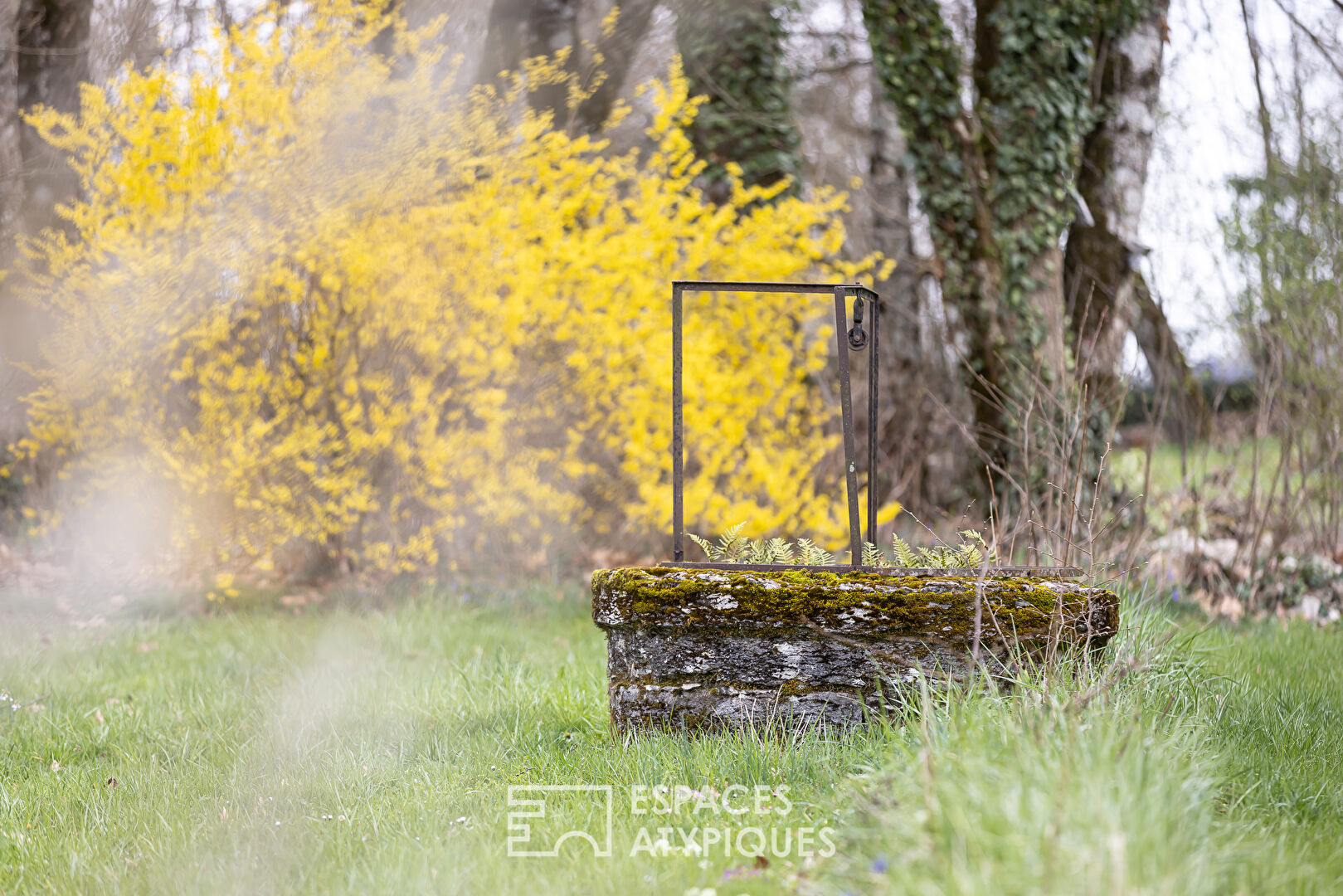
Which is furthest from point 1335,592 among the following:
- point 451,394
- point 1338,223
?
point 451,394

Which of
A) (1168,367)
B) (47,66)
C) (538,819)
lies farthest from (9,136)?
(1168,367)

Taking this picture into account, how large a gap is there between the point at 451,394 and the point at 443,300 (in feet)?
1.92

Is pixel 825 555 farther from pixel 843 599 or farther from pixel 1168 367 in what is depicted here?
pixel 1168 367

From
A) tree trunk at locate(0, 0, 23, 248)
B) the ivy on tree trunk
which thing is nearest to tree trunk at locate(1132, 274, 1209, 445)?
the ivy on tree trunk

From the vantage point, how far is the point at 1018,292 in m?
6.51

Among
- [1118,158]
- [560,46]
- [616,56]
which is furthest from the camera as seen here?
[1118,158]

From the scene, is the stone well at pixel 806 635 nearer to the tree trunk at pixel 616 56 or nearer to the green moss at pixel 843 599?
the green moss at pixel 843 599

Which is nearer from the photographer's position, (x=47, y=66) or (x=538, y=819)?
(x=538, y=819)

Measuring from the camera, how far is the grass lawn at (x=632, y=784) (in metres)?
1.81

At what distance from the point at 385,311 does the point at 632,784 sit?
412 cm

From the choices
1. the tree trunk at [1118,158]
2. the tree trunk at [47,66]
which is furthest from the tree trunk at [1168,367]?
the tree trunk at [47,66]

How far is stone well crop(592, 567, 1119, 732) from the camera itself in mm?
2969

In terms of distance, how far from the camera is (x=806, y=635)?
3.04 m

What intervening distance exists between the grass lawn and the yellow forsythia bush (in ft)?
5.62
